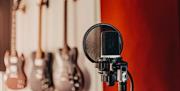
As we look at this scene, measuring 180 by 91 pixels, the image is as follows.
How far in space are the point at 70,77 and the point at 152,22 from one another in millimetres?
680

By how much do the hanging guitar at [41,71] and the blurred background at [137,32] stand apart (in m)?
0.05

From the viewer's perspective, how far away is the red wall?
123 centimetres

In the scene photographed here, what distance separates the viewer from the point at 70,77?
179cm

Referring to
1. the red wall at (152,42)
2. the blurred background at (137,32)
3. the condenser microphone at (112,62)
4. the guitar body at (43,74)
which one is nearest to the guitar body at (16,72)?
the guitar body at (43,74)

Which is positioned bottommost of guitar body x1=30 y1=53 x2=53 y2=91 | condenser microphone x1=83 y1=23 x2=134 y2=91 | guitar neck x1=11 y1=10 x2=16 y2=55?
guitar body x1=30 y1=53 x2=53 y2=91

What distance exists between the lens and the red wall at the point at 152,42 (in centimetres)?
123

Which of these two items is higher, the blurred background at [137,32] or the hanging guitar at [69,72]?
the blurred background at [137,32]

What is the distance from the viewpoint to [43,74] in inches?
74.7

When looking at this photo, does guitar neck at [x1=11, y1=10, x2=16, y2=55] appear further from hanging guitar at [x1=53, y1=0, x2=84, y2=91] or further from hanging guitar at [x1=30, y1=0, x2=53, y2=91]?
hanging guitar at [x1=53, y1=0, x2=84, y2=91]

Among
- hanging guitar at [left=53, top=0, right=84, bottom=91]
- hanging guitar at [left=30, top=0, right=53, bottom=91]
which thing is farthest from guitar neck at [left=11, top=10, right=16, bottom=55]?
hanging guitar at [left=53, top=0, right=84, bottom=91]

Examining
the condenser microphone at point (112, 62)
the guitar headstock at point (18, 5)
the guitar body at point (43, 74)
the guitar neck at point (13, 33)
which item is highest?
the guitar headstock at point (18, 5)

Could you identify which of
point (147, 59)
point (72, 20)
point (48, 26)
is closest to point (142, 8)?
point (147, 59)

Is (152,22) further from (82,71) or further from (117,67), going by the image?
(82,71)

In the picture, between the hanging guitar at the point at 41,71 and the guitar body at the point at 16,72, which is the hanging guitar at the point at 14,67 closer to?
the guitar body at the point at 16,72
